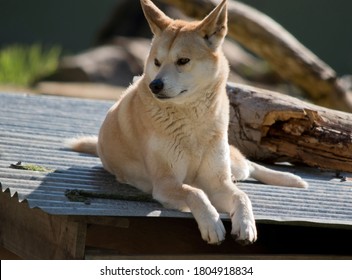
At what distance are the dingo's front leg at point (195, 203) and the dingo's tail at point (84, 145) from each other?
139 cm

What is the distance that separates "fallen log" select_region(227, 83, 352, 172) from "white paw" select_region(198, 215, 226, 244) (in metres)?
1.90

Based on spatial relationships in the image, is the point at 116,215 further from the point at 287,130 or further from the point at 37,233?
the point at 287,130

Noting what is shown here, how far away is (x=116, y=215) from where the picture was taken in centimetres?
437

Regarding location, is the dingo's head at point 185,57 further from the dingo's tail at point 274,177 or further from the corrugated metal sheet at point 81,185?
the dingo's tail at point 274,177

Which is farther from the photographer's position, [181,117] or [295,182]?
[295,182]

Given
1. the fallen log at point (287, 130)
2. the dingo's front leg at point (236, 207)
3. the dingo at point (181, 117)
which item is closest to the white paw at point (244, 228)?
the dingo's front leg at point (236, 207)

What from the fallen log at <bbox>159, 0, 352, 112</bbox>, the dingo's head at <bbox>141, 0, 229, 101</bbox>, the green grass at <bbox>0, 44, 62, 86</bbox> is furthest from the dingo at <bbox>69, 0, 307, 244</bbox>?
the green grass at <bbox>0, 44, 62, 86</bbox>

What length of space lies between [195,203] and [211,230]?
230mm

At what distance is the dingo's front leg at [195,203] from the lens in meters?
4.45

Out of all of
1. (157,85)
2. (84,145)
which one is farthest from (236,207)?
(84,145)

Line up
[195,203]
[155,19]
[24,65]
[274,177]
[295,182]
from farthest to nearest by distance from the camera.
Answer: [24,65], [274,177], [295,182], [155,19], [195,203]
